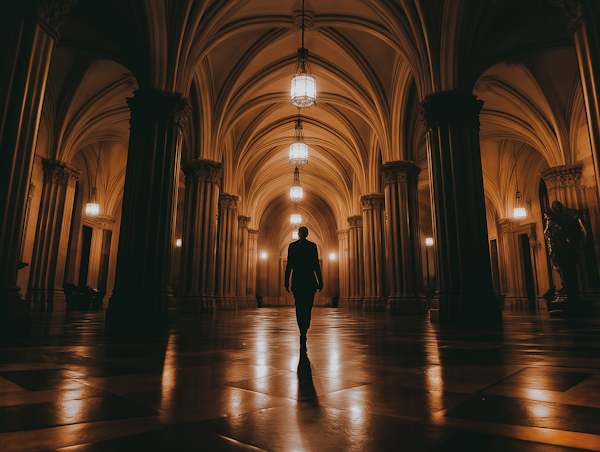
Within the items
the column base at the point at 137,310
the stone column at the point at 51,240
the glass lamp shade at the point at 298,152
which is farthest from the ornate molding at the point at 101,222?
the column base at the point at 137,310

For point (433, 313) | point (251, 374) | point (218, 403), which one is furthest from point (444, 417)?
point (433, 313)

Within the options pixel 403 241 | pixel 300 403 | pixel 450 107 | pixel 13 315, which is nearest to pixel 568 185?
pixel 403 241

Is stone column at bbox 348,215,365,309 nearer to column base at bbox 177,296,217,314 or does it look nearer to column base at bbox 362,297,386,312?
column base at bbox 362,297,386,312

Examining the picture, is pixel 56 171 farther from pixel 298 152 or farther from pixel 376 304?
pixel 376 304

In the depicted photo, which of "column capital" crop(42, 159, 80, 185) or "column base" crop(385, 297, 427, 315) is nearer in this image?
"column base" crop(385, 297, 427, 315)

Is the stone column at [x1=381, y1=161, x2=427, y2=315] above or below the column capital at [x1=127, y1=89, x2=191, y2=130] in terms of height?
below

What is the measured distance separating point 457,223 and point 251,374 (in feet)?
23.2

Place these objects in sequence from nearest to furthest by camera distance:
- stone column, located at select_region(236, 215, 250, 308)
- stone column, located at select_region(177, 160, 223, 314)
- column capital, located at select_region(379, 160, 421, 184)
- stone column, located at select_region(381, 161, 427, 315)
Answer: stone column, located at select_region(381, 161, 427, 315) < stone column, located at select_region(177, 160, 223, 314) < column capital, located at select_region(379, 160, 421, 184) < stone column, located at select_region(236, 215, 250, 308)

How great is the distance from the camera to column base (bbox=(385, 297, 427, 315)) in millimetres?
12711

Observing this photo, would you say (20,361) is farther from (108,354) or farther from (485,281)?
(485,281)

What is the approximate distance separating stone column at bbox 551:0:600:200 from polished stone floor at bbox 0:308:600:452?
12.5 feet

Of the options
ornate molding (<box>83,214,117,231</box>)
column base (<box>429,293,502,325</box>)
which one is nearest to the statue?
column base (<box>429,293,502,325</box>)

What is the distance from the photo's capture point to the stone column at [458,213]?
26.0 ft

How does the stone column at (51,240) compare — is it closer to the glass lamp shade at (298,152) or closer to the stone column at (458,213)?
the glass lamp shade at (298,152)
